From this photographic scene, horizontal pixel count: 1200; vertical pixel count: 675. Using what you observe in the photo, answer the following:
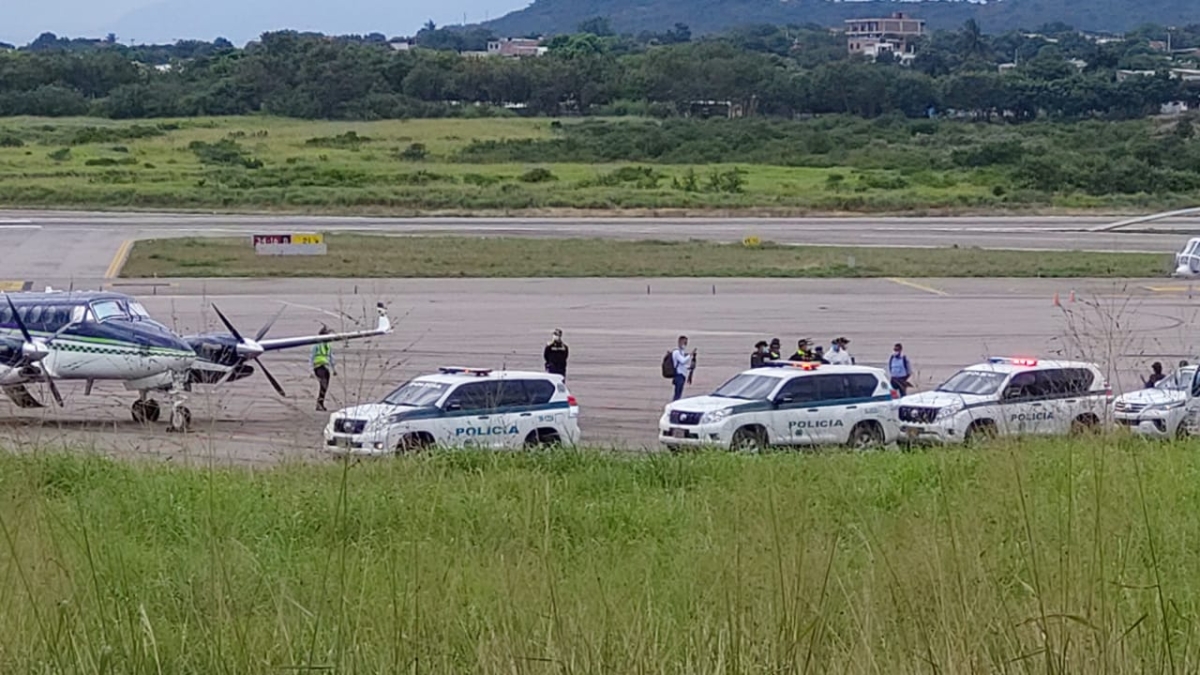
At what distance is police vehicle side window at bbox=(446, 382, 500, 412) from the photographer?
71.4ft

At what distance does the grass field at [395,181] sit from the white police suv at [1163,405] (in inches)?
2467

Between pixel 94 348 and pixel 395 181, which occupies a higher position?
pixel 94 348

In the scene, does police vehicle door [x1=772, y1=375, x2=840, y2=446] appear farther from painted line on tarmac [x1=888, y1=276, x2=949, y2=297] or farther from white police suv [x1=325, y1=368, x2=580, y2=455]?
painted line on tarmac [x1=888, y1=276, x2=949, y2=297]

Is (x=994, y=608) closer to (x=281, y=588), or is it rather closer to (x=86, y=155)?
(x=281, y=588)

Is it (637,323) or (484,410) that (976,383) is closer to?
(484,410)

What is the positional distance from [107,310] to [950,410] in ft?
47.2

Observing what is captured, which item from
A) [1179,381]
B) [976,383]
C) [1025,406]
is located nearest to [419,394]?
[1025,406]

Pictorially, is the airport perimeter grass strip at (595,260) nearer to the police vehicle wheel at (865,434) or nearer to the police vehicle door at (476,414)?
the police vehicle wheel at (865,434)

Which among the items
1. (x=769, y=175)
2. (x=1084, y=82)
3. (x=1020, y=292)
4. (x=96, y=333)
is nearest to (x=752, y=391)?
(x=96, y=333)

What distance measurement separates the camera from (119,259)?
56.6 meters

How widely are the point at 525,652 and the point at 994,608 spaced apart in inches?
61.6

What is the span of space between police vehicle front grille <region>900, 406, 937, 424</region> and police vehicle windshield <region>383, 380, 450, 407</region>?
277 inches

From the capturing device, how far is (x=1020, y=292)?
50344 millimetres

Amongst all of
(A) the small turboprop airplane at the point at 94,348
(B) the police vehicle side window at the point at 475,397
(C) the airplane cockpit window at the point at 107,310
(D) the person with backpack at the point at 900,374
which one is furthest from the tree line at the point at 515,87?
(B) the police vehicle side window at the point at 475,397
